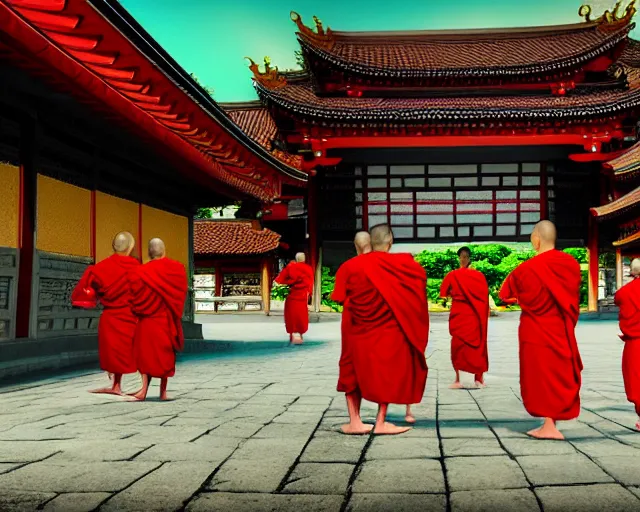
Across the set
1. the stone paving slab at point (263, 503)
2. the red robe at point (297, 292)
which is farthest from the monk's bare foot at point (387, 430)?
the red robe at point (297, 292)

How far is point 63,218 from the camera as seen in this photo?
28.7 ft

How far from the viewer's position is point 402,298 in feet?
15.5

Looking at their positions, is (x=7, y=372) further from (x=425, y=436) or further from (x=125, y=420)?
Answer: (x=425, y=436)

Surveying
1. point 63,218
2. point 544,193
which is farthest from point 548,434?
point 544,193

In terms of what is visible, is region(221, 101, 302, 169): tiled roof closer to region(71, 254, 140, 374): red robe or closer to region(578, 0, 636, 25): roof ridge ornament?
region(578, 0, 636, 25): roof ridge ornament

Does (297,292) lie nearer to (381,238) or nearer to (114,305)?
(114,305)

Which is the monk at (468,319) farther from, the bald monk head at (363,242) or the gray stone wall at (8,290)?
the gray stone wall at (8,290)

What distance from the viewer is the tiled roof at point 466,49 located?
816 inches

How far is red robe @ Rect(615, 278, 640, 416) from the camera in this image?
5.06 meters

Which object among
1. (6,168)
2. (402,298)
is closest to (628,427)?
(402,298)

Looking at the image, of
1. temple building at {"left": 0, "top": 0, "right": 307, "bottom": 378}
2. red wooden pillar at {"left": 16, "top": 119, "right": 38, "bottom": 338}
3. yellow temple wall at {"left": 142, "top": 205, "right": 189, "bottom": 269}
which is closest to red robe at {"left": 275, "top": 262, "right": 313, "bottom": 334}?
yellow temple wall at {"left": 142, "top": 205, "right": 189, "bottom": 269}

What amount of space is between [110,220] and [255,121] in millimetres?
17026

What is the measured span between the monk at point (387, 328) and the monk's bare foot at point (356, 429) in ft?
0.19

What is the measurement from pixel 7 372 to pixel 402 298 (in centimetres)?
444
